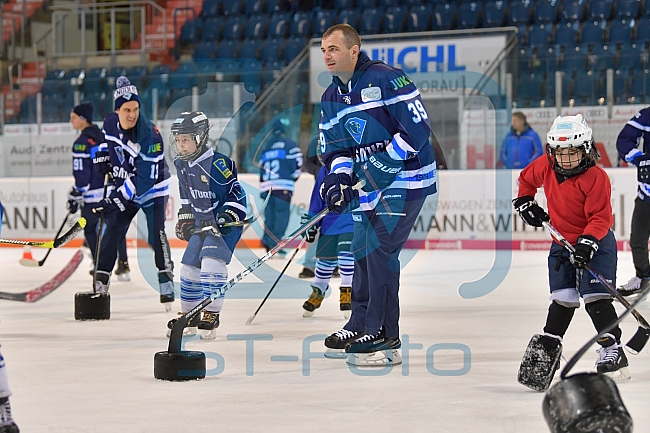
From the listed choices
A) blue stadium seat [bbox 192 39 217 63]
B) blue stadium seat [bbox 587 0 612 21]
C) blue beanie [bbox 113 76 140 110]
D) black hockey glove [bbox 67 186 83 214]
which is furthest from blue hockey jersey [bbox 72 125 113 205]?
blue stadium seat [bbox 587 0 612 21]

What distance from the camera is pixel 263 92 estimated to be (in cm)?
1103

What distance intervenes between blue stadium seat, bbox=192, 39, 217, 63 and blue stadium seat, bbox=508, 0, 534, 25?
4268 millimetres

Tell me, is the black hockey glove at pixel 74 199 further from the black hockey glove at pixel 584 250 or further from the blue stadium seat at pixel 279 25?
the blue stadium seat at pixel 279 25

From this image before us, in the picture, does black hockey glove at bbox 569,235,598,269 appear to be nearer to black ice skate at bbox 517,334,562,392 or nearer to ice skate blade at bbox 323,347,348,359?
black ice skate at bbox 517,334,562,392

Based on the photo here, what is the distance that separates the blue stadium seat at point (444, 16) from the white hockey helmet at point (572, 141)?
30.9 feet

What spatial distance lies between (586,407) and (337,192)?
1753 mm

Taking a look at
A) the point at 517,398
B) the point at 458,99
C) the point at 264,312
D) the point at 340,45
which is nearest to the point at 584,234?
the point at 517,398

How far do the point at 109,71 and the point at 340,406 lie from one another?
11.0 metres

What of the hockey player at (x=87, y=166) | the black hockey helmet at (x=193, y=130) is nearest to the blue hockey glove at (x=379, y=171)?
the black hockey helmet at (x=193, y=130)

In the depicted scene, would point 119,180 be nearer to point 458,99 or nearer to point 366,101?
point 366,101

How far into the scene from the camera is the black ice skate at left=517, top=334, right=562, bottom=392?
11.2 ft

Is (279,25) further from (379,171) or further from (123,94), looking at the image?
(379,171)

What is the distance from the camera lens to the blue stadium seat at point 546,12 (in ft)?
41.0

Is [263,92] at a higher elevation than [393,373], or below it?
higher
